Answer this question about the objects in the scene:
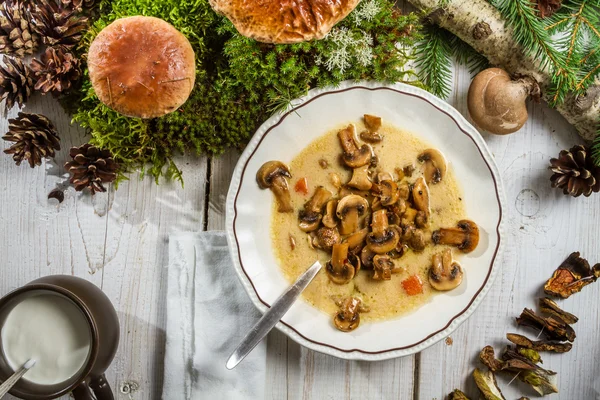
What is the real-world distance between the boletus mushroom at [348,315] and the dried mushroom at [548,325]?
80 centimetres

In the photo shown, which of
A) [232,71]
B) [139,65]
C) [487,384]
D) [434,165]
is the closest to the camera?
[139,65]

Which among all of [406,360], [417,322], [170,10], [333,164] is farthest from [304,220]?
[170,10]

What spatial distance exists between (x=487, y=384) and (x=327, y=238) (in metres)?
1.04

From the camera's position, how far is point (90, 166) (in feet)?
7.85

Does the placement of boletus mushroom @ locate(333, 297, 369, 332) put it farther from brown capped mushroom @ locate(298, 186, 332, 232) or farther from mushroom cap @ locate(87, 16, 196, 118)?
mushroom cap @ locate(87, 16, 196, 118)

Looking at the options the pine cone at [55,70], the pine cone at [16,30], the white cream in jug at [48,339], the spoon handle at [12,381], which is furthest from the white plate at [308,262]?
the pine cone at [16,30]

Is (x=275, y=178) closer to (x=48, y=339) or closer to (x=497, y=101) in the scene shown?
(x=497, y=101)

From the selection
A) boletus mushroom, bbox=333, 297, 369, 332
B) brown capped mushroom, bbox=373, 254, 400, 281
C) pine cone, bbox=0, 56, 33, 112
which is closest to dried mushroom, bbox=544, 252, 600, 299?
brown capped mushroom, bbox=373, 254, 400, 281

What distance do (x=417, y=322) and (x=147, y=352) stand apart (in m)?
1.28

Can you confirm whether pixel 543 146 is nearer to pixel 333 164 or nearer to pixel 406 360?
pixel 333 164

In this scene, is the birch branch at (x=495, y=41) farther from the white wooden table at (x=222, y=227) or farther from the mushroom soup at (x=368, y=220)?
the mushroom soup at (x=368, y=220)

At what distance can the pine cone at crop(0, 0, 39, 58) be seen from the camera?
2.31 metres

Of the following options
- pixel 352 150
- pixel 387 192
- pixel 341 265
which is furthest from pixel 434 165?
pixel 341 265

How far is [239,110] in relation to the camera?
2352 millimetres
